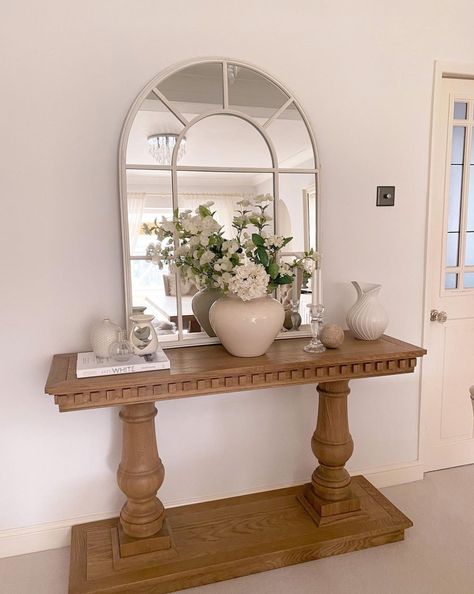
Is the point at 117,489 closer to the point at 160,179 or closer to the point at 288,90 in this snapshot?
the point at 160,179

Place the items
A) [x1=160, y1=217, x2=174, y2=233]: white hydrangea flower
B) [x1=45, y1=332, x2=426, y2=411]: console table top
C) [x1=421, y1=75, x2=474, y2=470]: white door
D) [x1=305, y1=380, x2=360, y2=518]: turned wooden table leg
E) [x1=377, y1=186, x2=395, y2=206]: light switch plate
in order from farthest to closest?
[x1=421, y1=75, x2=474, y2=470]: white door → [x1=377, y1=186, x2=395, y2=206]: light switch plate → [x1=305, y1=380, x2=360, y2=518]: turned wooden table leg → [x1=160, y1=217, x2=174, y2=233]: white hydrangea flower → [x1=45, y1=332, x2=426, y2=411]: console table top

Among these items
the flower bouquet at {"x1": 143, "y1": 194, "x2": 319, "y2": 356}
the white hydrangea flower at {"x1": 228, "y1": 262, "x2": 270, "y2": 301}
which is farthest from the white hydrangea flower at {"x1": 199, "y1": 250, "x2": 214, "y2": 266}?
the white hydrangea flower at {"x1": 228, "y1": 262, "x2": 270, "y2": 301}

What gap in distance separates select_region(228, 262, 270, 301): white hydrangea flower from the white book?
355mm

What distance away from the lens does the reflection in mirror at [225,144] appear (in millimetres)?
1899

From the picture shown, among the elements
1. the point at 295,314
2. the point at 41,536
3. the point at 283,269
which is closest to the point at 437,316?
the point at 295,314

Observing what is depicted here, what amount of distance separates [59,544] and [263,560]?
0.87 m

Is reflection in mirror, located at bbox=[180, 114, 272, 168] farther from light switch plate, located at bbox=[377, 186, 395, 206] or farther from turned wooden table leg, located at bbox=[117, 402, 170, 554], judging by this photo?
turned wooden table leg, located at bbox=[117, 402, 170, 554]

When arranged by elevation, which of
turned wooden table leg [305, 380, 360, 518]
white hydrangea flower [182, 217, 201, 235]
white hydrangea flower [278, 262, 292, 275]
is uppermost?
white hydrangea flower [182, 217, 201, 235]

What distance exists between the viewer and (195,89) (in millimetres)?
1875

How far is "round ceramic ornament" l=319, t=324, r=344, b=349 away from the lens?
184 centimetres

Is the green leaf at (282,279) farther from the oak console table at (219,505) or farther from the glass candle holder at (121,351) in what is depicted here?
the glass candle holder at (121,351)

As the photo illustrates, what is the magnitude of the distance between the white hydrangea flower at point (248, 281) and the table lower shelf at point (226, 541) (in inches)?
39.0

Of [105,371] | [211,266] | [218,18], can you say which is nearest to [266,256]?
[211,266]

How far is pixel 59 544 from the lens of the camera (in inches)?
76.1
